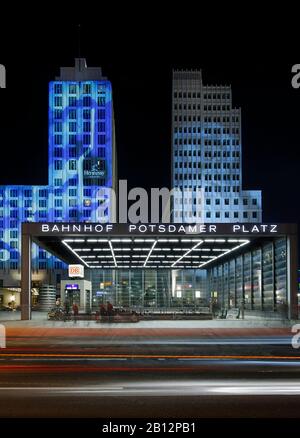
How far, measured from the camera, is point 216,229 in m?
37.9

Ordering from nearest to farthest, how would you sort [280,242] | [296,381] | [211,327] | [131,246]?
1. [296,381]
2. [211,327]
3. [280,242]
4. [131,246]

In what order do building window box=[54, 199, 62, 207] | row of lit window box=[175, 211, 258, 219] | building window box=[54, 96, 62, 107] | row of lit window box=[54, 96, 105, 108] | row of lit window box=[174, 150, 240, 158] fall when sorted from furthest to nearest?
row of lit window box=[174, 150, 240, 158]
row of lit window box=[175, 211, 258, 219]
row of lit window box=[54, 96, 105, 108]
building window box=[54, 96, 62, 107]
building window box=[54, 199, 62, 207]

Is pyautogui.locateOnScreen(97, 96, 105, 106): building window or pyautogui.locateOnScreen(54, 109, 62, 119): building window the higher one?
pyautogui.locateOnScreen(97, 96, 105, 106): building window

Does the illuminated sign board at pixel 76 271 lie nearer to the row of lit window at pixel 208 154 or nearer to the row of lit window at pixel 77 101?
the row of lit window at pixel 77 101

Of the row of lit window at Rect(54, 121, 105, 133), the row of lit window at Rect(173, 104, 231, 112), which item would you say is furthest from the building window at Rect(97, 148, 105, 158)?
the row of lit window at Rect(173, 104, 231, 112)

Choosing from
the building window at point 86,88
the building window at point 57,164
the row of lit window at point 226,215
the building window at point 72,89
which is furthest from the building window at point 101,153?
the row of lit window at point 226,215

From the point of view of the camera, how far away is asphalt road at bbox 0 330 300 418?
34.4ft

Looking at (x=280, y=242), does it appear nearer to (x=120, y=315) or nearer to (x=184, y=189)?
(x=120, y=315)

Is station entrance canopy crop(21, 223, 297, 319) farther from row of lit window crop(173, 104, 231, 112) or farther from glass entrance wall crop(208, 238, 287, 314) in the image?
row of lit window crop(173, 104, 231, 112)

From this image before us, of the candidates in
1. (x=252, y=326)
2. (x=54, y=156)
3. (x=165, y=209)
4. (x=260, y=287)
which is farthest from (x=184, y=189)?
(x=252, y=326)

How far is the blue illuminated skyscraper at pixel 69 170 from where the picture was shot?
454 feet

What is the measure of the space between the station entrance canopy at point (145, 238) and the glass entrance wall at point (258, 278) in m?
1.19

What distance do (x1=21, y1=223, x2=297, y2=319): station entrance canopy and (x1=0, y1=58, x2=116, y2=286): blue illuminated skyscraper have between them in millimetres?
85098

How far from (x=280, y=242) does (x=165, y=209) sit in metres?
148
